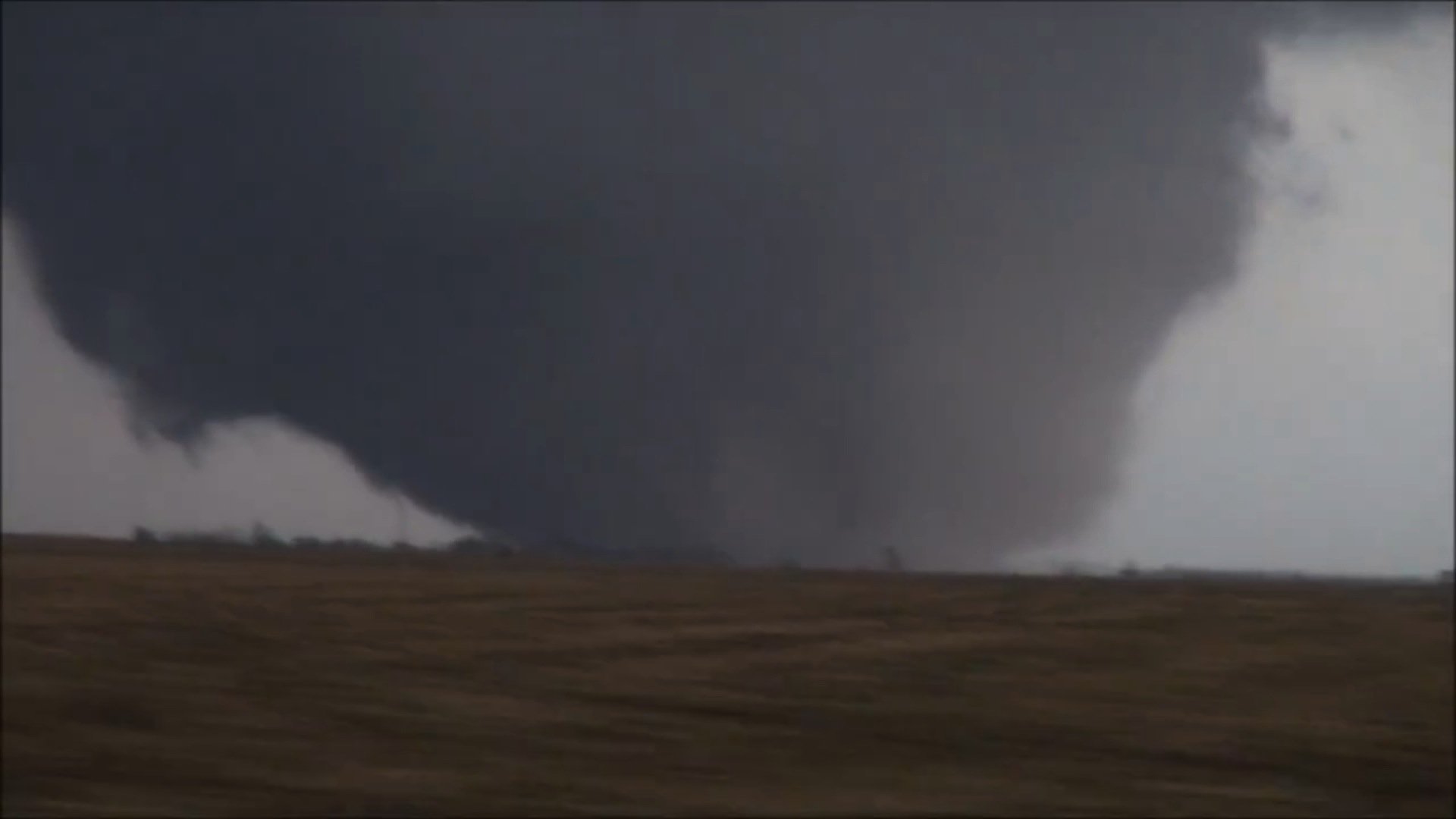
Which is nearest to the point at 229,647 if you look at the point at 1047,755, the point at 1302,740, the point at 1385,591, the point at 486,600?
the point at 486,600

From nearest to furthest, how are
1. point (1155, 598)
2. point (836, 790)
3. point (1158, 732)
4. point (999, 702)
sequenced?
1. point (836, 790)
2. point (1158, 732)
3. point (999, 702)
4. point (1155, 598)

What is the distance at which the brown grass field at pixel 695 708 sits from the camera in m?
9.54

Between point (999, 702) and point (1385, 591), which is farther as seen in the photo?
point (1385, 591)

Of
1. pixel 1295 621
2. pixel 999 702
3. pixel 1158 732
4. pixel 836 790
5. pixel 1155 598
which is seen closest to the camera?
pixel 836 790

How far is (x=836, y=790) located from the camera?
31.3 ft

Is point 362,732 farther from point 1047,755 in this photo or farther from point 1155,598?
point 1155,598

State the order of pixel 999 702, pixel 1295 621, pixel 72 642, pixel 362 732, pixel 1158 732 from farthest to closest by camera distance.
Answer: pixel 1295 621 < pixel 72 642 < pixel 999 702 < pixel 1158 732 < pixel 362 732

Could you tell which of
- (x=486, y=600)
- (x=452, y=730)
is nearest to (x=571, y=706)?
(x=452, y=730)

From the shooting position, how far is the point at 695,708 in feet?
39.8

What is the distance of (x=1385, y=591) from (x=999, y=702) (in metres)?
15.0

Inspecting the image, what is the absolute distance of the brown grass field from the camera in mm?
9539

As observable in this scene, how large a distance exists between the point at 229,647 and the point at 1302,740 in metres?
9.08

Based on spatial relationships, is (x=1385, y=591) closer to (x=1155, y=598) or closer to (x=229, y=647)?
(x=1155, y=598)

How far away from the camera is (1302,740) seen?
37.3 feet
